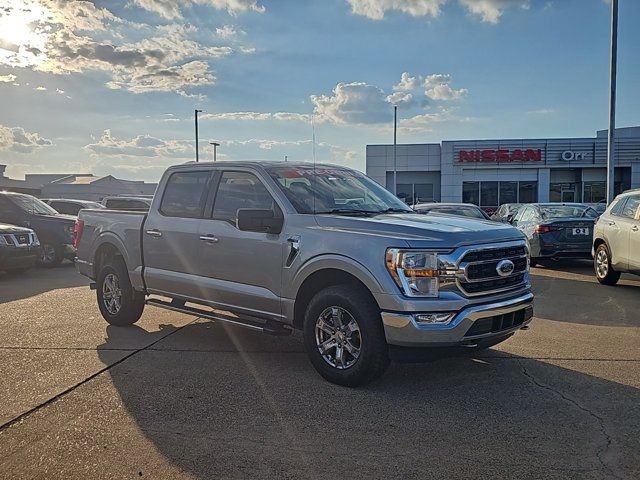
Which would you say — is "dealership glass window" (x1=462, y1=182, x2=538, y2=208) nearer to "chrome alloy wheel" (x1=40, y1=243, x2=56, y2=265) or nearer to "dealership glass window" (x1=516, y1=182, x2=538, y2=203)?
"dealership glass window" (x1=516, y1=182, x2=538, y2=203)

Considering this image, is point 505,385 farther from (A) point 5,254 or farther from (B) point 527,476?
(A) point 5,254

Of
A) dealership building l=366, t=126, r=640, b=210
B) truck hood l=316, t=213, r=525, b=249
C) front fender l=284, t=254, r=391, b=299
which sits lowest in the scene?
front fender l=284, t=254, r=391, b=299

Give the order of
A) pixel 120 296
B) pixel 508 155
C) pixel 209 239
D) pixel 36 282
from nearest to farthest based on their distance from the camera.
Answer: pixel 209 239 → pixel 120 296 → pixel 36 282 → pixel 508 155

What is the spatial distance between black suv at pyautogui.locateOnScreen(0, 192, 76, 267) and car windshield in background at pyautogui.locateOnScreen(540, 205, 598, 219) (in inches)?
441

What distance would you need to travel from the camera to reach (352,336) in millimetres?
5160

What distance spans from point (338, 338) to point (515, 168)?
4000 centimetres

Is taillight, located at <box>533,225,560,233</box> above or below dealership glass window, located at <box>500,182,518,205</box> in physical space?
below

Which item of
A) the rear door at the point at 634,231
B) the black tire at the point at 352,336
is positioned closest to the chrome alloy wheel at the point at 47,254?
the black tire at the point at 352,336

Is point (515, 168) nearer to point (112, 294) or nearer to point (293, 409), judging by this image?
point (112, 294)

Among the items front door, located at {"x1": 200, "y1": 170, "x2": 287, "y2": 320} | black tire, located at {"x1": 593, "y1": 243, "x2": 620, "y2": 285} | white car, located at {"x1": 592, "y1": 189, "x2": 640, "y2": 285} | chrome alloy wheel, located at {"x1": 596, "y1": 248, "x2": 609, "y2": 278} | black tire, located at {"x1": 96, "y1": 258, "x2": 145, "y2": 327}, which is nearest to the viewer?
front door, located at {"x1": 200, "y1": 170, "x2": 287, "y2": 320}

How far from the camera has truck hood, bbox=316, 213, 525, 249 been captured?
483cm

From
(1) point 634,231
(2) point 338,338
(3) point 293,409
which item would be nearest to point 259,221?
(2) point 338,338

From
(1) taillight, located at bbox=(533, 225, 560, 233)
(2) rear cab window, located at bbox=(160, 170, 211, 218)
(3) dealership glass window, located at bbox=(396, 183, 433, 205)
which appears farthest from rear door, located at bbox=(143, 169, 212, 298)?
(3) dealership glass window, located at bbox=(396, 183, 433, 205)

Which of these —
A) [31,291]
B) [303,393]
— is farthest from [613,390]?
[31,291]
